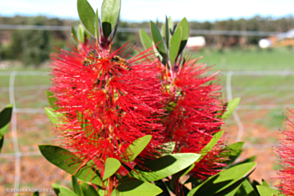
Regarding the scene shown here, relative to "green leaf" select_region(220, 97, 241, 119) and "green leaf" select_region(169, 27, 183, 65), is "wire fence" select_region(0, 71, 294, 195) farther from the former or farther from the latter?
"green leaf" select_region(169, 27, 183, 65)

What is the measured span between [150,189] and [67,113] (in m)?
0.28

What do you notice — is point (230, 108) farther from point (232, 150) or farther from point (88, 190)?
point (88, 190)

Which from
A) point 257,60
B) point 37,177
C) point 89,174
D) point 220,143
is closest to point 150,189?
point 89,174

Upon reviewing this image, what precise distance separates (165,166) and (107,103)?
0.20 metres

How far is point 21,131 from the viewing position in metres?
6.14

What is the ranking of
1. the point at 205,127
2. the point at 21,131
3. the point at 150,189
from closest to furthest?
the point at 150,189 → the point at 205,127 → the point at 21,131

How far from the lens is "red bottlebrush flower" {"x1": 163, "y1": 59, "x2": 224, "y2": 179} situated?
70 cm

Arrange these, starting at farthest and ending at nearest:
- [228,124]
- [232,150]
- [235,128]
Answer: [235,128], [228,124], [232,150]

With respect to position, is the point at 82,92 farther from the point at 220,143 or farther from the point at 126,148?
the point at 220,143

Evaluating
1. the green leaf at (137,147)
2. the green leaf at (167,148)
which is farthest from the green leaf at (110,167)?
the green leaf at (167,148)

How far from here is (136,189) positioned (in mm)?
621

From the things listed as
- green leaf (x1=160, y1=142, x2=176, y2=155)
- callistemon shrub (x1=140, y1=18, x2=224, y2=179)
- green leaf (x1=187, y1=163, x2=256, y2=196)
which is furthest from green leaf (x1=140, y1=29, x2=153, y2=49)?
green leaf (x1=187, y1=163, x2=256, y2=196)

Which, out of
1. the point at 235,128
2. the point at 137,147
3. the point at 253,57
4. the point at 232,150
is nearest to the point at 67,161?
the point at 137,147

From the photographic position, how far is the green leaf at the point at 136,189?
0.59 metres
